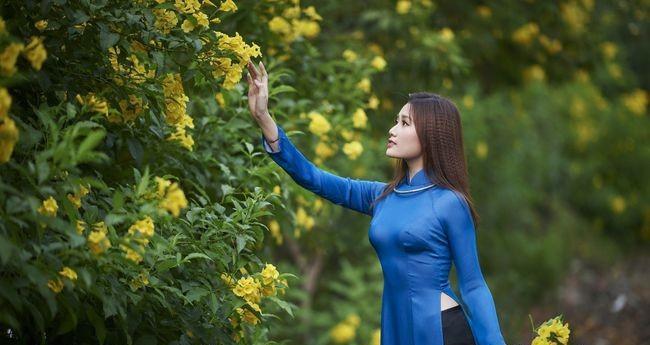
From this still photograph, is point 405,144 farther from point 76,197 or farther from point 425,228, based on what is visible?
point 76,197

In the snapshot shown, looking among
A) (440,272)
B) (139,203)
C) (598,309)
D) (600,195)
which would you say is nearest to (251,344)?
(440,272)

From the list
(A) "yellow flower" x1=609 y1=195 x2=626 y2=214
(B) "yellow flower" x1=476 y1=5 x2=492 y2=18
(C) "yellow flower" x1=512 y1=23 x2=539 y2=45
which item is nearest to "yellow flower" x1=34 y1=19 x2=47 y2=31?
(B) "yellow flower" x1=476 y1=5 x2=492 y2=18

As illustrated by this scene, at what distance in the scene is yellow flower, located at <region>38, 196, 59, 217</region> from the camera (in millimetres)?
2150

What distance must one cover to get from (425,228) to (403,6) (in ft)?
8.43

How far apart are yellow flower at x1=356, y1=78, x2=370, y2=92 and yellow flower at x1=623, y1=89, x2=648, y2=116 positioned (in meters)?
6.51

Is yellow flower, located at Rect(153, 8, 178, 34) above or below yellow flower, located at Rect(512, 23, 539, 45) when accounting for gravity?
above

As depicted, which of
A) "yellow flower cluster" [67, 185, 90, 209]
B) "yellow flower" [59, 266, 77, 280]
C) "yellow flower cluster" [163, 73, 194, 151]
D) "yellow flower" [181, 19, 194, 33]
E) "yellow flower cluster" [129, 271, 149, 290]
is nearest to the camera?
"yellow flower" [59, 266, 77, 280]

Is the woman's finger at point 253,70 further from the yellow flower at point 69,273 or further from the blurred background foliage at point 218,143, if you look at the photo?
the yellow flower at point 69,273

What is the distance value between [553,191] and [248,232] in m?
9.85

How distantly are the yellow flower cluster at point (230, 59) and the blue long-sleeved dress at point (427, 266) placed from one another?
618mm

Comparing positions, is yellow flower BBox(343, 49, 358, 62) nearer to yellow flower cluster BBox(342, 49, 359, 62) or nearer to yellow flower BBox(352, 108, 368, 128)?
yellow flower cluster BBox(342, 49, 359, 62)

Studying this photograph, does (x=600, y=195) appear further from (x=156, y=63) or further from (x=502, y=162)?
(x=156, y=63)

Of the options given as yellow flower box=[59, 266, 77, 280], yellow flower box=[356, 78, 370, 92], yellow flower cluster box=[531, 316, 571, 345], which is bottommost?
yellow flower box=[356, 78, 370, 92]

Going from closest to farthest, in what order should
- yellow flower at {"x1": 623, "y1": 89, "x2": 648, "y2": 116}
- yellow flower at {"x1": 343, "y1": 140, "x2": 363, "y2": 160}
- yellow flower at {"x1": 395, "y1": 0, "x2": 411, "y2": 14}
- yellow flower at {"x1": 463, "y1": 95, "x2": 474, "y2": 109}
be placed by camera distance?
yellow flower at {"x1": 343, "y1": 140, "x2": 363, "y2": 160} → yellow flower at {"x1": 395, "y1": 0, "x2": 411, "y2": 14} → yellow flower at {"x1": 463, "y1": 95, "x2": 474, "y2": 109} → yellow flower at {"x1": 623, "y1": 89, "x2": 648, "y2": 116}
